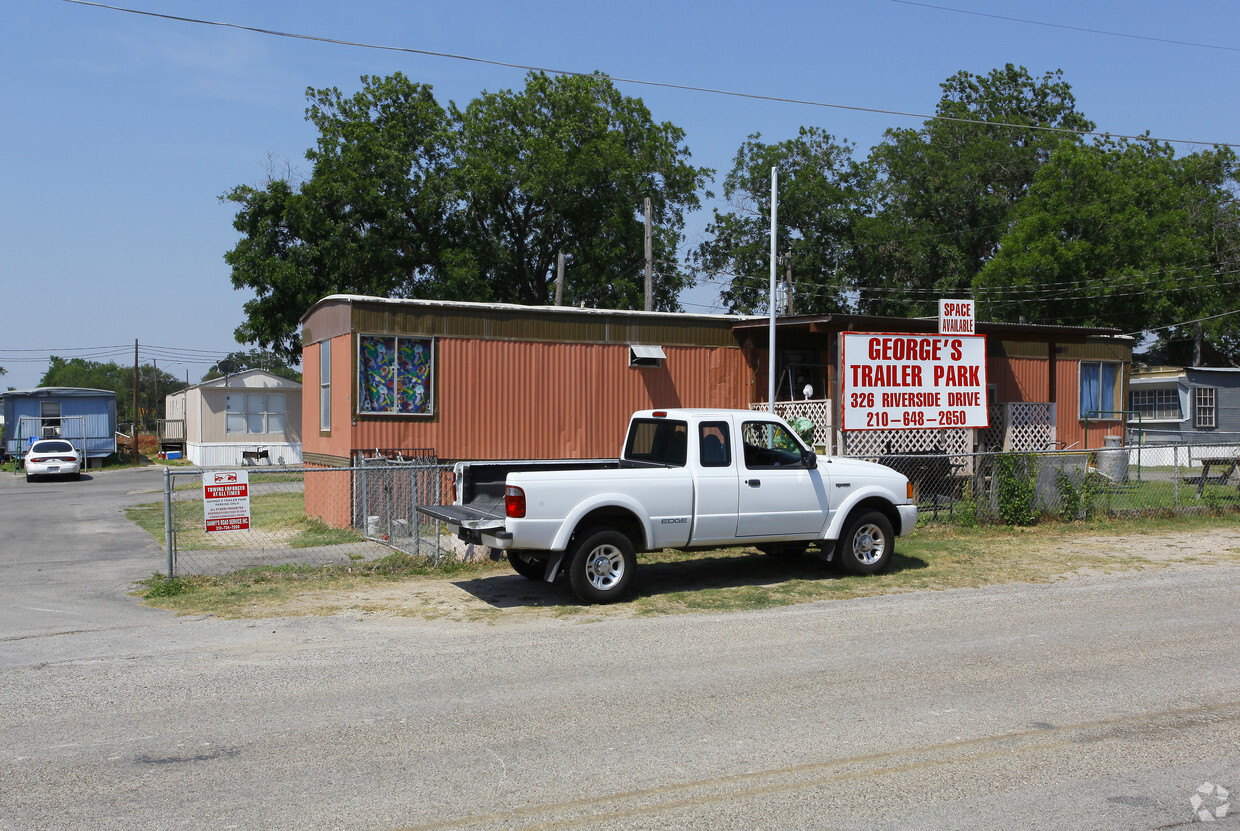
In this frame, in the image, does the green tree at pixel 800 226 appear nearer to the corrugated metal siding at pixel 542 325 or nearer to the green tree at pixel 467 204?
the green tree at pixel 467 204

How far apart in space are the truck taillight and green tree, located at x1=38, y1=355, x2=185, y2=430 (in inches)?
4120

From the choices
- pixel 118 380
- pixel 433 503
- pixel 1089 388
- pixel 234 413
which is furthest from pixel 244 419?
pixel 118 380

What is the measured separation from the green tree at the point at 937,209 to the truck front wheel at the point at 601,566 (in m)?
38.1

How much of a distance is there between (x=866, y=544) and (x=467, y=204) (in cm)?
2888

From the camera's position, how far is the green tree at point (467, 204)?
Result: 3434 centimetres

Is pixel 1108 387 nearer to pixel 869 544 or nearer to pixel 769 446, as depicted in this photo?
pixel 869 544

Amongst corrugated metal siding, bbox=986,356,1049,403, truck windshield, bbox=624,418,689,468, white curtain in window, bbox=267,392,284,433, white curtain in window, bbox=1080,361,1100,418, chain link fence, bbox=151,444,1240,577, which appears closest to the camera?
truck windshield, bbox=624,418,689,468

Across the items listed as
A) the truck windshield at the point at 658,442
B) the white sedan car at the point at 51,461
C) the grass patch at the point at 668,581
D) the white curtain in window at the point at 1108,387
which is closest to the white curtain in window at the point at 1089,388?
the white curtain in window at the point at 1108,387

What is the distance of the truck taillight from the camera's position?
31.1 feet

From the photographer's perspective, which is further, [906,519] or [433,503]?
[433,503]

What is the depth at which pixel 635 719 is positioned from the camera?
19.9ft

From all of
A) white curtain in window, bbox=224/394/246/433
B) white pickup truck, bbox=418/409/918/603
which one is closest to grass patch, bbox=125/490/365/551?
white pickup truck, bbox=418/409/918/603

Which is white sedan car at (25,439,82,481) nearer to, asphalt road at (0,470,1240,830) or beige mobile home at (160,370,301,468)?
beige mobile home at (160,370,301,468)

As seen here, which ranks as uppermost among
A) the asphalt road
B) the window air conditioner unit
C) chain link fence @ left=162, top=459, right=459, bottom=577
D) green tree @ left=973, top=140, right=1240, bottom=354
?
green tree @ left=973, top=140, right=1240, bottom=354
